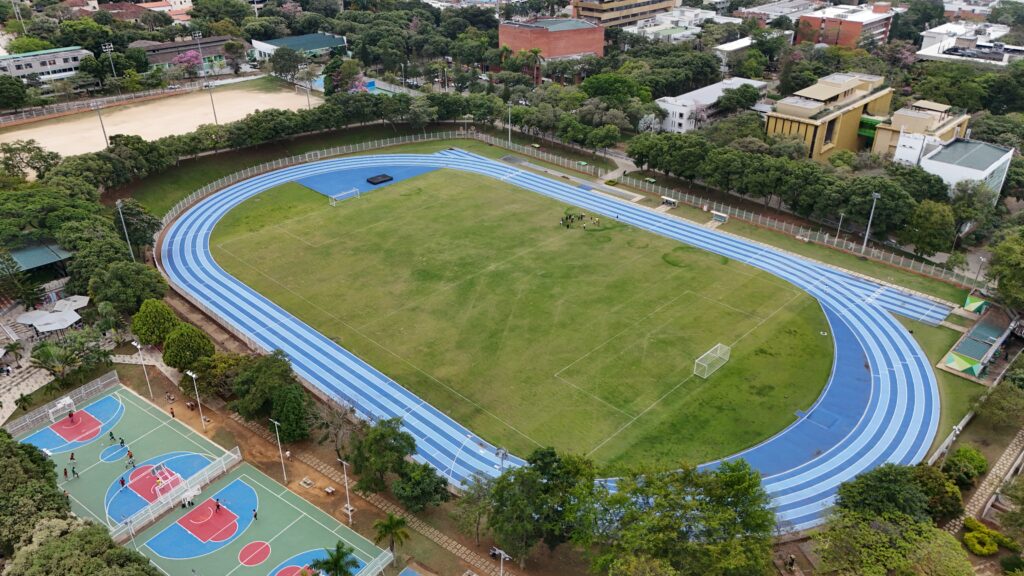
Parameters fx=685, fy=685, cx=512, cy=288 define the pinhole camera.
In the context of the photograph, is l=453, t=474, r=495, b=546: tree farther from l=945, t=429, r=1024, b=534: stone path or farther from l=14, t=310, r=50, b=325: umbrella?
l=14, t=310, r=50, b=325: umbrella

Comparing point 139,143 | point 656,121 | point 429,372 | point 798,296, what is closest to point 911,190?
point 798,296

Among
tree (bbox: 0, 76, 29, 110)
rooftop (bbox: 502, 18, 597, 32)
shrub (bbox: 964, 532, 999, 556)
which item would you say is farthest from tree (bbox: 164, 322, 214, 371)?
rooftop (bbox: 502, 18, 597, 32)

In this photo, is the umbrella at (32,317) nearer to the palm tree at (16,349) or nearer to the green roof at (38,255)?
the palm tree at (16,349)

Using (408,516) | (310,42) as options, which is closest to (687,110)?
(408,516)

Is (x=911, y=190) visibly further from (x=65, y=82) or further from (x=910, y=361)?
(x=65, y=82)

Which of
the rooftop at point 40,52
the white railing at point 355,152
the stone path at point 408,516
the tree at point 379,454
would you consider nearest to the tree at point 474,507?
the stone path at point 408,516

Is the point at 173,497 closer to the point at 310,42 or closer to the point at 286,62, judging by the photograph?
the point at 286,62
